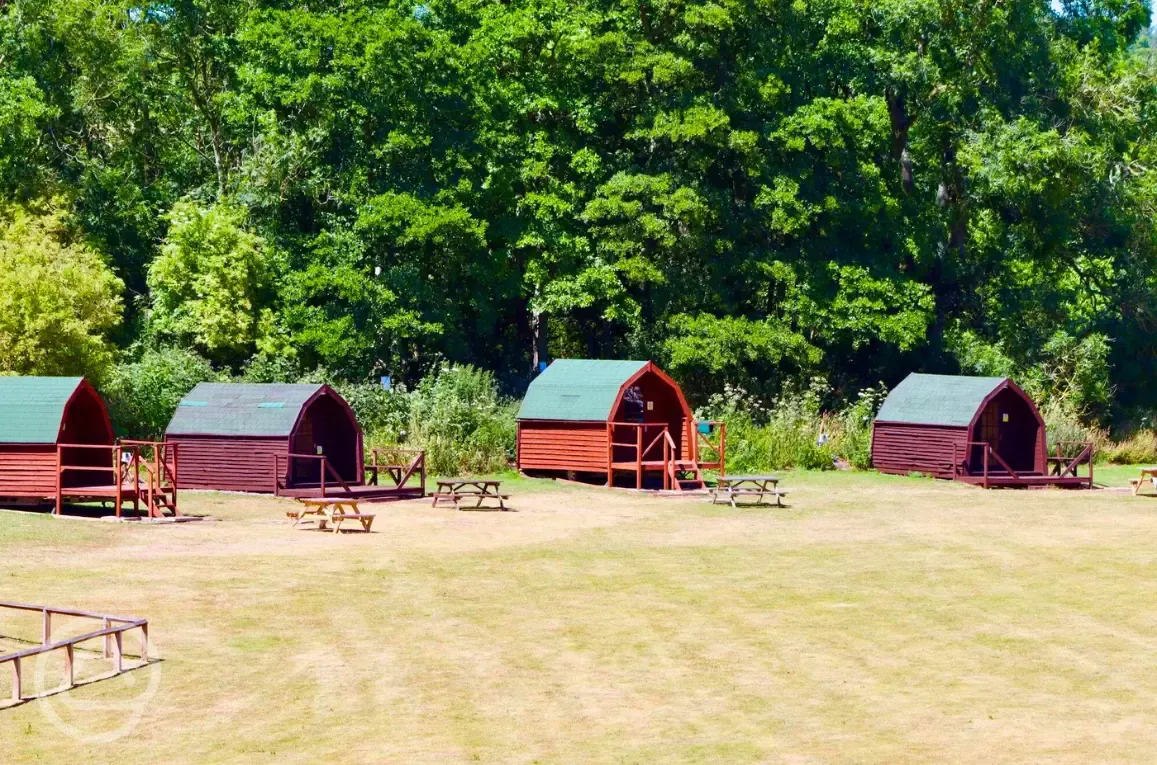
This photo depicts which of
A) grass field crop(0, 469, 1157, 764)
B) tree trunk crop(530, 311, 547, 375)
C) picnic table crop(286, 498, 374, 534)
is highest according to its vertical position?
tree trunk crop(530, 311, 547, 375)

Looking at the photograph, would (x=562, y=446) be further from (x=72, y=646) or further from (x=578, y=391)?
(x=72, y=646)

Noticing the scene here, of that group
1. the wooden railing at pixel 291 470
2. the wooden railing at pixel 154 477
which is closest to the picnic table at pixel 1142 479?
the wooden railing at pixel 291 470

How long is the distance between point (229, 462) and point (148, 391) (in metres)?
9.24

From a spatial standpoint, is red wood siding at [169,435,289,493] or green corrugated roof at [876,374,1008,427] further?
green corrugated roof at [876,374,1008,427]

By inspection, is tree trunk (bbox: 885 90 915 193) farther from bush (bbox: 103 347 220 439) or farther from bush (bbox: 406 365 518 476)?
bush (bbox: 103 347 220 439)

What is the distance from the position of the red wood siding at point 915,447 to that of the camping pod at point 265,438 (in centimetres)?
1724

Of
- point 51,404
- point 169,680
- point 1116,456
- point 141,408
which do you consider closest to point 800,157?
point 1116,456

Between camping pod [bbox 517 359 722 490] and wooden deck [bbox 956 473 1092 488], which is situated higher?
camping pod [bbox 517 359 722 490]

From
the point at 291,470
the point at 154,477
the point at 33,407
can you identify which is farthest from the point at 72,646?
the point at 291,470

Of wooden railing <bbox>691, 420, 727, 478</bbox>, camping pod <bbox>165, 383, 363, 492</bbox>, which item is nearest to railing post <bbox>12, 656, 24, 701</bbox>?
camping pod <bbox>165, 383, 363, 492</bbox>

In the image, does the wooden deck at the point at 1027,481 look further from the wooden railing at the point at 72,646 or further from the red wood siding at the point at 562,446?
the wooden railing at the point at 72,646

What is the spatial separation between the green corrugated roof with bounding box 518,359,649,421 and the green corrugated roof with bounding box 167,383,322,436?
7714 mm

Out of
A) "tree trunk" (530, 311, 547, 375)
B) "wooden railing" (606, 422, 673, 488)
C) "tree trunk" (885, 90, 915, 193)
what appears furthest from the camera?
"tree trunk" (885, 90, 915, 193)

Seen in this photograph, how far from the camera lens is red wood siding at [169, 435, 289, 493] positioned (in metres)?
43.4
